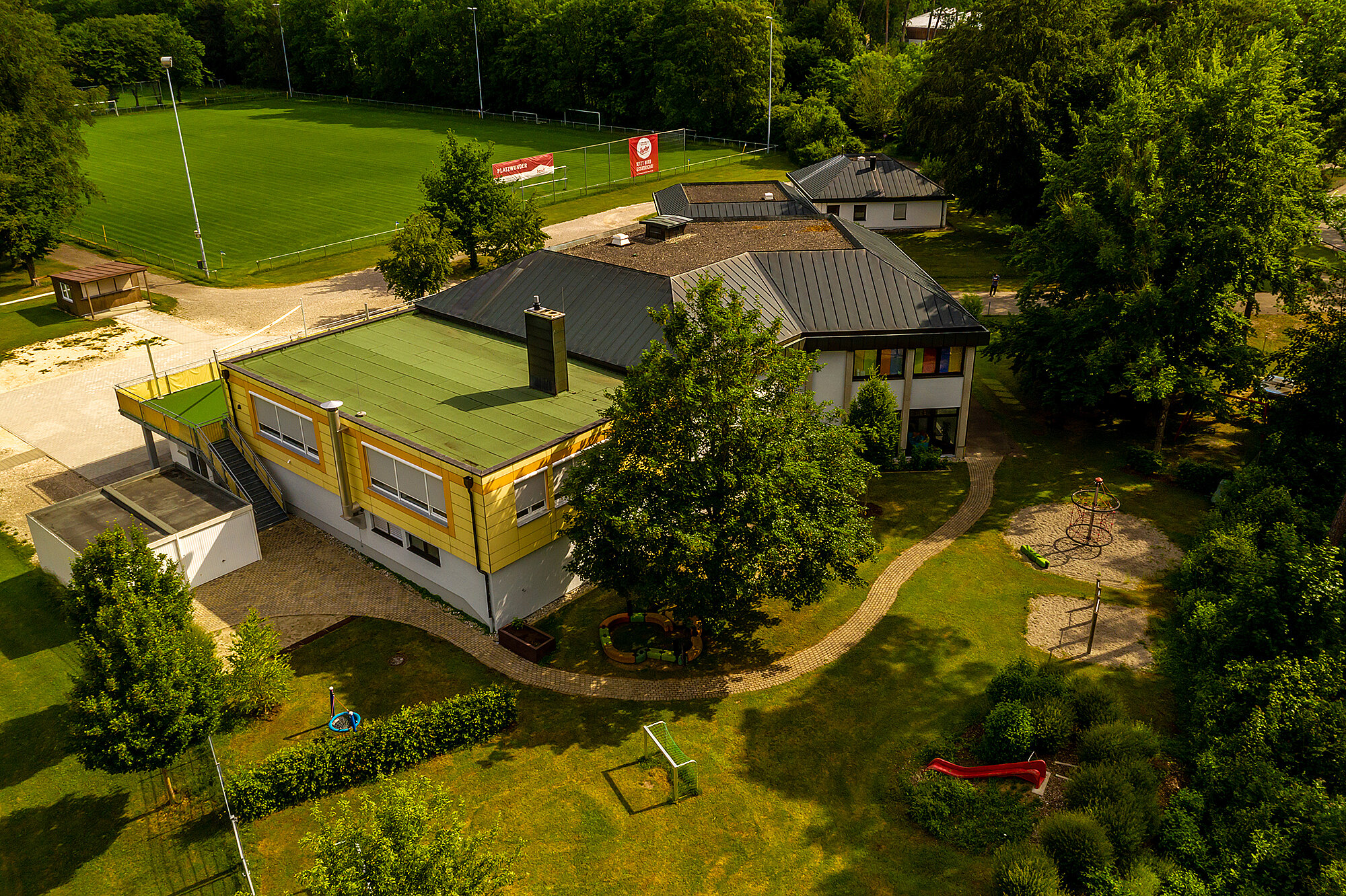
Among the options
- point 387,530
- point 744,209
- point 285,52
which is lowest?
point 387,530

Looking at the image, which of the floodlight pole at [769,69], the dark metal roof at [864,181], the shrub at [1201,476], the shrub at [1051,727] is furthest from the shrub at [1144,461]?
the floodlight pole at [769,69]

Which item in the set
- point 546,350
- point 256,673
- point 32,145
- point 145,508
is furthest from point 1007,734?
point 32,145

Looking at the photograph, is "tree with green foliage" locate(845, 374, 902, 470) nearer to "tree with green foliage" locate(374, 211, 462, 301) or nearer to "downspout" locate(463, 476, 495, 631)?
"downspout" locate(463, 476, 495, 631)

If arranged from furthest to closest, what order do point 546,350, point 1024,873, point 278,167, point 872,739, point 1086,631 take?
point 278,167 < point 546,350 < point 1086,631 < point 872,739 < point 1024,873

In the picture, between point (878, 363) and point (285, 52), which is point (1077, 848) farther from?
point (285, 52)

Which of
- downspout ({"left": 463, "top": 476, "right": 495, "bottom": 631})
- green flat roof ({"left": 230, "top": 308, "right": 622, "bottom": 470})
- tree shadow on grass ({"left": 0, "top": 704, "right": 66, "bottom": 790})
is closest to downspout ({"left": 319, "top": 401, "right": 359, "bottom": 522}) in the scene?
green flat roof ({"left": 230, "top": 308, "right": 622, "bottom": 470})

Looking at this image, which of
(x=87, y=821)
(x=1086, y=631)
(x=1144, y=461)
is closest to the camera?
(x=87, y=821)

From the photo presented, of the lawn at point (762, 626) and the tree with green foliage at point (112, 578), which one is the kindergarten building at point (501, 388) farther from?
the tree with green foliage at point (112, 578)
